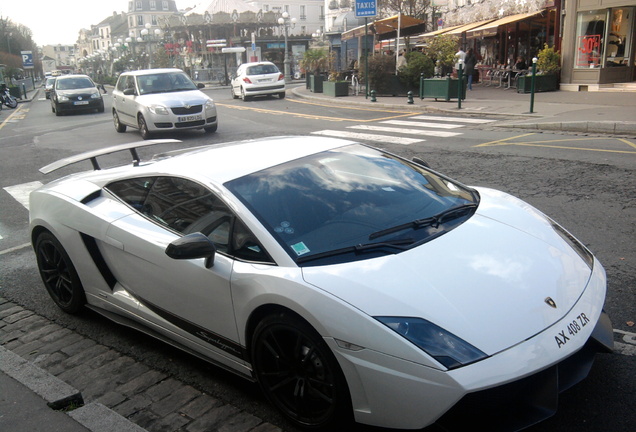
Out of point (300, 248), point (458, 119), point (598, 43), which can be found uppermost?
point (598, 43)

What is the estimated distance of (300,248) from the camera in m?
3.17

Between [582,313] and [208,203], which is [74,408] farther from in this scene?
[582,313]

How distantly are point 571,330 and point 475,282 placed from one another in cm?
49

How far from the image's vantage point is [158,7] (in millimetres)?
128375

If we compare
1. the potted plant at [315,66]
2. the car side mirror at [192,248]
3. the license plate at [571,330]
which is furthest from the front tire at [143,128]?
the potted plant at [315,66]

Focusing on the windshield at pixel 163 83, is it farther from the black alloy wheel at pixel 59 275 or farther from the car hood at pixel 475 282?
the car hood at pixel 475 282

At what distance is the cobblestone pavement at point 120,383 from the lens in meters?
3.23

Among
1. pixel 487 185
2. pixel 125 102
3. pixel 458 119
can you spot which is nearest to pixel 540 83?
pixel 458 119

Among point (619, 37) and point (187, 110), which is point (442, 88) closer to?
point (619, 37)

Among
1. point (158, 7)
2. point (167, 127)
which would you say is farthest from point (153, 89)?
point (158, 7)

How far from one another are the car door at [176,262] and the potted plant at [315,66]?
79.4ft

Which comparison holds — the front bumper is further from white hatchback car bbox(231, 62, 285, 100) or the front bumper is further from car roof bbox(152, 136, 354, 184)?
white hatchback car bbox(231, 62, 285, 100)

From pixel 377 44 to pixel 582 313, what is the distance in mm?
39348

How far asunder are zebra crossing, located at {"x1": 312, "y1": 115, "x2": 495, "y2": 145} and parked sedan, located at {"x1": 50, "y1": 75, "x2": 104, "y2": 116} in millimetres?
13788
